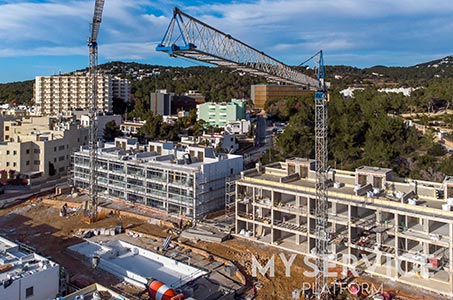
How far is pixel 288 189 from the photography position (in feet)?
72.8

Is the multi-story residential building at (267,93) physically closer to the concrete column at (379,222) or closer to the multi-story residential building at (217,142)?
the multi-story residential building at (217,142)

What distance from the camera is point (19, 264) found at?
15.4 metres

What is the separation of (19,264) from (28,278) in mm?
1446

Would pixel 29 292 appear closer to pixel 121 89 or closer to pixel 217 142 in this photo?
pixel 217 142

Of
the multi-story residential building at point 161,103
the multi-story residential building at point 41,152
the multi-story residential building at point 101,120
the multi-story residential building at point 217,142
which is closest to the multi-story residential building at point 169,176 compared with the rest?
the multi-story residential building at point 41,152

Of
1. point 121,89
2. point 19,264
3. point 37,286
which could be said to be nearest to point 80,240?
point 19,264

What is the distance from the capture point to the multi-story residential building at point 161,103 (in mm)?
82438

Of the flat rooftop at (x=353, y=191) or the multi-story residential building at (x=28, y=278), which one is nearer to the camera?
the multi-story residential building at (x=28, y=278)

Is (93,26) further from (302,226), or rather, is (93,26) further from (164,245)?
(302,226)

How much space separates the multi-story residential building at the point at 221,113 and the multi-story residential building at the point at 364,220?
43.7 meters

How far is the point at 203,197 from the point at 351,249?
10.1 metres

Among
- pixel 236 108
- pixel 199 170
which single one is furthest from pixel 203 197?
pixel 236 108

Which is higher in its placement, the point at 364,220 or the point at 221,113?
the point at 221,113

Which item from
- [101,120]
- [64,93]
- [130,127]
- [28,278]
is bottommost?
[28,278]
